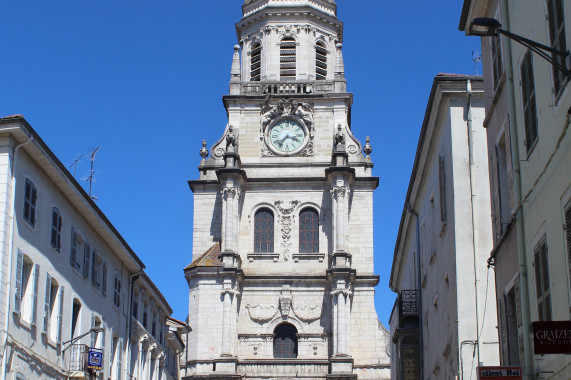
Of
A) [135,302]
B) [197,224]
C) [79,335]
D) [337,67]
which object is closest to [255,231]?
[197,224]

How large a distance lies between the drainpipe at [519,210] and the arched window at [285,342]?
1590 inches

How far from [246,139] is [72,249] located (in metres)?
32.2

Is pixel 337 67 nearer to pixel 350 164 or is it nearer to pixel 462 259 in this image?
pixel 350 164

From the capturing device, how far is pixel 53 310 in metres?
27.5

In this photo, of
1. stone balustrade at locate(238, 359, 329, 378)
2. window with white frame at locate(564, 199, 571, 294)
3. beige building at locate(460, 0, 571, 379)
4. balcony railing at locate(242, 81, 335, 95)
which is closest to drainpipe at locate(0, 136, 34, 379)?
beige building at locate(460, 0, 571, 379)

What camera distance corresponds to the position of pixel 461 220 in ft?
77.1

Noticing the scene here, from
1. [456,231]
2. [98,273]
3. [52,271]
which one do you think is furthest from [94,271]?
[456,231]

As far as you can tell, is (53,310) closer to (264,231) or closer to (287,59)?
(264,231)

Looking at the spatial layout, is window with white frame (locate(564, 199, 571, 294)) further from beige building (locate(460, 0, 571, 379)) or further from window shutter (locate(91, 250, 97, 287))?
window shutter (locate(91, 250, 97, 287))

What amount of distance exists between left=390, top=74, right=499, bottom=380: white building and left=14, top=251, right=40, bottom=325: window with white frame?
1084 cm

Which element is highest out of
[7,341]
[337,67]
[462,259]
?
[337,67]

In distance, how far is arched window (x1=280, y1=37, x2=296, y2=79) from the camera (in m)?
63.5

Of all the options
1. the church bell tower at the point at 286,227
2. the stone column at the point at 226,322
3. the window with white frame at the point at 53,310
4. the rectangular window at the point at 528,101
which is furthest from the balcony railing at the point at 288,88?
the rectangular window at the point at 528,101

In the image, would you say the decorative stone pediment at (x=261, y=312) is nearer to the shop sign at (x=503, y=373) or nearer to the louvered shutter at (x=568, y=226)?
the shop sign at (x=503, y=373)
